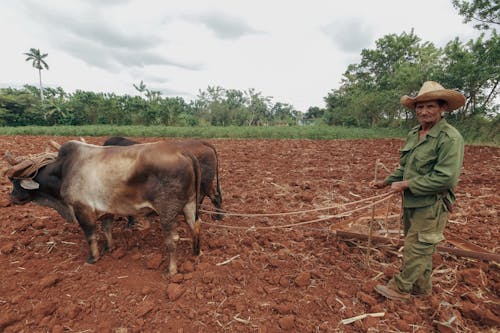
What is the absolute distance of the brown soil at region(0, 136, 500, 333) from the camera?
2.41 metres

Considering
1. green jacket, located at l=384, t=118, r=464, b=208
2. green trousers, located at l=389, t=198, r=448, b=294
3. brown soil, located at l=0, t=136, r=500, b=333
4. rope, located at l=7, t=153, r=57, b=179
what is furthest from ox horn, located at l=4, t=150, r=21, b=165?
green trousers, located at l=389, t=198, r=448, b=294

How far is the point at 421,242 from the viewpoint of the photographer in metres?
2.44

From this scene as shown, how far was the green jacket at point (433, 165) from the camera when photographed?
2205 mm

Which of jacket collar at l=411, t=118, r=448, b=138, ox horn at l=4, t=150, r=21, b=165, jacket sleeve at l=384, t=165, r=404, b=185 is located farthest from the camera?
ox horn at l=4, t=150, r=21, b=165

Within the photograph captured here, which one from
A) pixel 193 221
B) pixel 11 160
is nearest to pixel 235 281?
pixel 193 221

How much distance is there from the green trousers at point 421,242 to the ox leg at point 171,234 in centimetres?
246

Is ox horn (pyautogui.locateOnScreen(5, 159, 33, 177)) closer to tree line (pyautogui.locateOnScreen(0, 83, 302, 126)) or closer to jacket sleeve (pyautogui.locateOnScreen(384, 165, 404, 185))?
jacket sleeve (pyautogui.locateOnScreen(384, 165, 404, 185))

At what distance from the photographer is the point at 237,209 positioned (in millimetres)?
5047

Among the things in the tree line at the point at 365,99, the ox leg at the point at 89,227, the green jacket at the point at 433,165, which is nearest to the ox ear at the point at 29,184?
the ox leg at the point at 89,227

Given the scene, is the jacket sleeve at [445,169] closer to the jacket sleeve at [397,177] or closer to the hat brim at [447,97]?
the hat brim at [447,97]

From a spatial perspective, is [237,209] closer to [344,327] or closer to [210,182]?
[210,182]

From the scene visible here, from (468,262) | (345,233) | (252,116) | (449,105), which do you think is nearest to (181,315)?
(345,233)

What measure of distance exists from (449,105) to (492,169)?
7686 mm

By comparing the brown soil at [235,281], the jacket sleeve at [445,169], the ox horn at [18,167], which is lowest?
the brown soil at [235,281]
